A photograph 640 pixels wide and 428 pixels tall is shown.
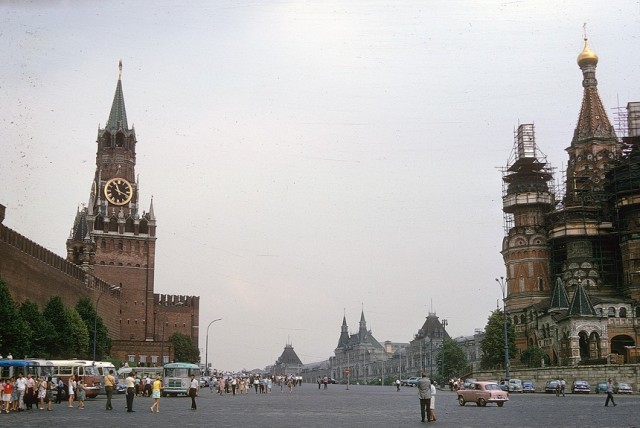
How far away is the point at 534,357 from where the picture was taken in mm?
90688

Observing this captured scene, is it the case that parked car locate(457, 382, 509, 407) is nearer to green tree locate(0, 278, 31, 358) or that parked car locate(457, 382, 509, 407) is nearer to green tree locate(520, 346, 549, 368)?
green tree locate(0, 278, 31, 358)

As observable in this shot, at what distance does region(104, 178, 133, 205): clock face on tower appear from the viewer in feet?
435

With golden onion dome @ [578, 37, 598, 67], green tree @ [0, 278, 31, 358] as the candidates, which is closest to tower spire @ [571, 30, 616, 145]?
golden onion dome @ [578, 37, 598, 67]

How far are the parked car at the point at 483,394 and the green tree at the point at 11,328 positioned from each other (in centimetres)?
3144

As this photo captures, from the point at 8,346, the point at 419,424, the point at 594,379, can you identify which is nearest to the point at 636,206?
the point at 594,379

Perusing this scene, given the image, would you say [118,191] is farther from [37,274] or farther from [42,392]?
[42,392]

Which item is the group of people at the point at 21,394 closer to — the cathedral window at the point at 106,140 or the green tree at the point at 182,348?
the green tree at the point at 182,348

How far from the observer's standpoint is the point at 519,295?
10394 cm

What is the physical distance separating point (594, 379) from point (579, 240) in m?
33.3

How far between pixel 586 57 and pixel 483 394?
79535 mm

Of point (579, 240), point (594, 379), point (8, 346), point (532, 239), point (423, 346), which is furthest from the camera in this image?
point (423, 346)

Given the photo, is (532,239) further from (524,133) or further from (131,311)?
(131,311)

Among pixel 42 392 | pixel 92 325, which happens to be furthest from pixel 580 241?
pixel 42 392

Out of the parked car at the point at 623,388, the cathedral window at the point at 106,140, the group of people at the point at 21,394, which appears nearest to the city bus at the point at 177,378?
the group of people at the point at 21,394
